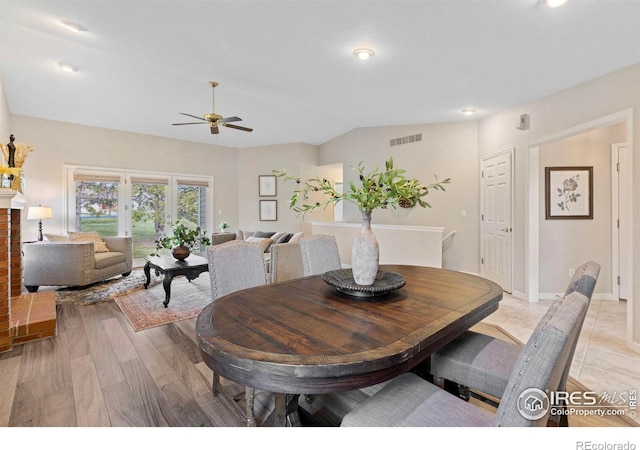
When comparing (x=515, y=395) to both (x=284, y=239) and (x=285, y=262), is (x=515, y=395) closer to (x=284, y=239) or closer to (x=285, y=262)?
(x=285, y=262)

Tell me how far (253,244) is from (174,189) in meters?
5.22

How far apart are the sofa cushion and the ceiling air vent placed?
5.08m

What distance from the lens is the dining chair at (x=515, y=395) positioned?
30.4 inches

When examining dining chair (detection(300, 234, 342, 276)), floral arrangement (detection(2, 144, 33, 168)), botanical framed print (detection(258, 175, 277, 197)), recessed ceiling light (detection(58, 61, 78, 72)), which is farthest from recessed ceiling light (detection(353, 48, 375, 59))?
botanical framed print (detection(258, 175, 277, 197))

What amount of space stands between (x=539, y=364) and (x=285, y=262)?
7.52 ft

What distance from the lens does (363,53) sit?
112 inches

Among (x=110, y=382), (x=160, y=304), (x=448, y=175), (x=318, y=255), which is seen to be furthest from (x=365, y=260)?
(x=448, y=175)

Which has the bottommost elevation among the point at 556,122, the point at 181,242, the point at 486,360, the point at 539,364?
the point at 486,360

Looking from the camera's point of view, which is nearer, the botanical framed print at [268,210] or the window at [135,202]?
the window at [135,202]

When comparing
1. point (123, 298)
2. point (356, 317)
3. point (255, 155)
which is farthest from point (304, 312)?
point (255, 155)

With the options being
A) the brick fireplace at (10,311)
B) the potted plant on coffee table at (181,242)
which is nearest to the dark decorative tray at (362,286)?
the brick fireplace at (10,311)

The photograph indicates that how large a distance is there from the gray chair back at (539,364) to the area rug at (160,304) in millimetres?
3134

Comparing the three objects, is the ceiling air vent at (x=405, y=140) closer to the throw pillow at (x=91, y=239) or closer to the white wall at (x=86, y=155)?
the white wall at (x=86, y=155)
